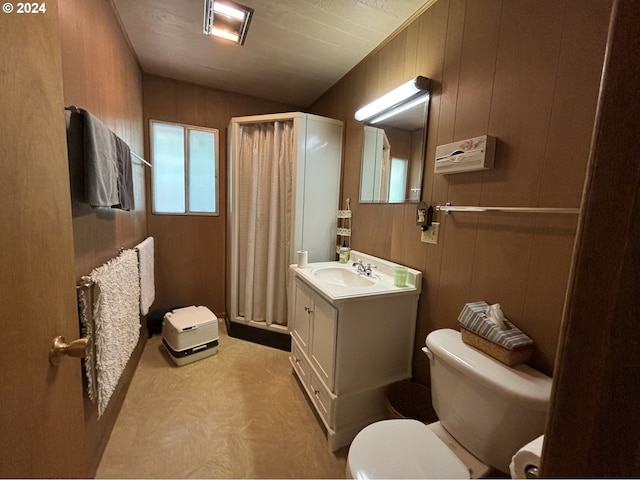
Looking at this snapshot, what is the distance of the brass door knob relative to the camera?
596 mm

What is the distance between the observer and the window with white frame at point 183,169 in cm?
247

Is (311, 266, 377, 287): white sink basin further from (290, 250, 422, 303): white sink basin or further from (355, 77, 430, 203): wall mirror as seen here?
(355, 77, 430, 203): wall mirror

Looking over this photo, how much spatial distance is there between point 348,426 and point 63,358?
4.34 feet

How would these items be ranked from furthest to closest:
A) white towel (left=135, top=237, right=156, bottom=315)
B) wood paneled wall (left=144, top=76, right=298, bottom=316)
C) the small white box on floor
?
1. wood paneled wall (left=144, top=76, right=298, bottom=316)
2. the small white box on floor
3. white towel (left=135, top=237, right=156, bottom=315)

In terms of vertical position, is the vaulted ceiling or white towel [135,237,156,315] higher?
the vaulted ceiling

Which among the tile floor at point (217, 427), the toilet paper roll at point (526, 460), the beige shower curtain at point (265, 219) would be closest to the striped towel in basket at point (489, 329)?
the toilet paper roll at point (526, 460)

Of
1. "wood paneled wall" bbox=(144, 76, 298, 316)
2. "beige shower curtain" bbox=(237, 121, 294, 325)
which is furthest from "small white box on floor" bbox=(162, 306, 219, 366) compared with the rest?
"wood paneled wall" bbox=(144, 76, 298, 316)

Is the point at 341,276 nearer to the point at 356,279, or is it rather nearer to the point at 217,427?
the point at 356,279

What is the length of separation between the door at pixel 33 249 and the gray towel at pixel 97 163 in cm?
47

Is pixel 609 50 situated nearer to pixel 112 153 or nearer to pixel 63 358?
pixel 63 358

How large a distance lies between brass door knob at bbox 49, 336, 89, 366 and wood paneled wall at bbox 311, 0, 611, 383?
4.61 ft

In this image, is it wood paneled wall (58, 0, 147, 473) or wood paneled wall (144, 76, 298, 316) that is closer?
wood paneled wall (58, 0, 147, 473)

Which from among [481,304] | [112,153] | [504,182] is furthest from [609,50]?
[112,153]

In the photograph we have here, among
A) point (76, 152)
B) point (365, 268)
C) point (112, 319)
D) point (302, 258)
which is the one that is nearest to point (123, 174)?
point (76, 152)
